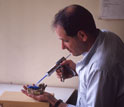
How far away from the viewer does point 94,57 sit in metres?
0.93

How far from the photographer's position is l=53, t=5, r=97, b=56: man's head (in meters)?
0.95

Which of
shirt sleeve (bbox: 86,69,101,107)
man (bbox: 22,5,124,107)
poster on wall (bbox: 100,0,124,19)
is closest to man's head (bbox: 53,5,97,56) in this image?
man (bbox: 22,5,124,107)

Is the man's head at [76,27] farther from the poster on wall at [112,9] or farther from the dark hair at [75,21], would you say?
the poster on wall at [112,9]

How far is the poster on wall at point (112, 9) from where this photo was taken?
5.07ft

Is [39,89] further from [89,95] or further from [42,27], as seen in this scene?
[42,27]

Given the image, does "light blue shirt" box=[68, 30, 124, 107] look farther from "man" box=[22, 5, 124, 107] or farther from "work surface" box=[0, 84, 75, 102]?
"work surface" box=[0, 84, 75, 102]

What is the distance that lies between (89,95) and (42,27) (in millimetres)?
976

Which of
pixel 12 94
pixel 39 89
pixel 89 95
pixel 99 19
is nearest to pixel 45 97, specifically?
pixel 39 89

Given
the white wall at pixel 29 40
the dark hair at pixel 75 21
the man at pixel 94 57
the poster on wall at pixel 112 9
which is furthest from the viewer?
the white wall at pixel 29 40

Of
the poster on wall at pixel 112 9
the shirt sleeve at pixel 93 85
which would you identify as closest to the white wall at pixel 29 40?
the poster on wall at pixel 112 9

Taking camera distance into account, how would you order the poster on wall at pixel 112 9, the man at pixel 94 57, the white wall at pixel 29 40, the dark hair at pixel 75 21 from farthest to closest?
the white wall at pixel 29 40 < the poster on wall at pixel 112 9 < the dark hair at pixel 75 21 < the man at pixel 94 57

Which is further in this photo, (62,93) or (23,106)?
(62,93)

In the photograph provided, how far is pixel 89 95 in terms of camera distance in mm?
889

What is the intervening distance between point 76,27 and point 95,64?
0.21 metres
